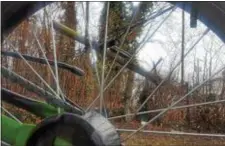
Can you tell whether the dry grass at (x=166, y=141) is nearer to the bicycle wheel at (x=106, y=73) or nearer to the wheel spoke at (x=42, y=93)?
the bicycle wheel at (x=106, y=73)

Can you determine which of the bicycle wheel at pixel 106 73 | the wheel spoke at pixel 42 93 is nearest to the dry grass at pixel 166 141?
the bicycle wheel at pixel 106 73

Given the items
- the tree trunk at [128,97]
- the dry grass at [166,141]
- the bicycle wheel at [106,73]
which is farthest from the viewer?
the tree trunk at [128,97]

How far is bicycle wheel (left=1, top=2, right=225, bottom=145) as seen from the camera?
111cm

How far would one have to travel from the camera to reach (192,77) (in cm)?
253

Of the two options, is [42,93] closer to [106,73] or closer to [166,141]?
[106,73]

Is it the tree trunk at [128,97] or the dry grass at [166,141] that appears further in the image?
the tree trunk at [128,97]

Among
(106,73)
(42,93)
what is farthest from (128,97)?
(42,93)

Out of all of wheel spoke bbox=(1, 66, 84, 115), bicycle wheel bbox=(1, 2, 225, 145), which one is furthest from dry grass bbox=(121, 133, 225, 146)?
wheel spoke bbox=(1, 66, 84, 115)

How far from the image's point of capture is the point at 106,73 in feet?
8.26

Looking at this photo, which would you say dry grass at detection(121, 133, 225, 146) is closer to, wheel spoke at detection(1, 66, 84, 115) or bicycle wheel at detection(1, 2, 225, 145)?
bicycle wheel at detection(1, 2, 225, 145)

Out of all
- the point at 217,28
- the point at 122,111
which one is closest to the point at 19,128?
the point at 217,28

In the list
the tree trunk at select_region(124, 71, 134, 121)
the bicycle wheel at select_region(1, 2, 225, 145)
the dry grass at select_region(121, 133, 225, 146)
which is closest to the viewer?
the bicycle wheel at select_region(1, 2, 225, 145)

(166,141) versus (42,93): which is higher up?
(42,93)

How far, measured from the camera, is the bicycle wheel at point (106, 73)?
3.63 ft
